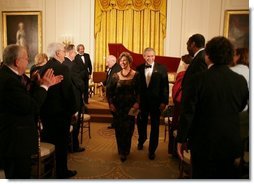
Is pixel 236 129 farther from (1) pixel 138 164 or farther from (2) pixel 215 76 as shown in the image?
(1) pixel 138 164

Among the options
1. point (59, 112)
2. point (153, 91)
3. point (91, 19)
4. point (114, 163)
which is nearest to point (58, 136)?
point (59, 112)

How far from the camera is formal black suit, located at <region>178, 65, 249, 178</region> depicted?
82.0 inches

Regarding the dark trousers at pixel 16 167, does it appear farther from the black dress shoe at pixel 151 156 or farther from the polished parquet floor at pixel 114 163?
the black dress shoe at pixel 151 156

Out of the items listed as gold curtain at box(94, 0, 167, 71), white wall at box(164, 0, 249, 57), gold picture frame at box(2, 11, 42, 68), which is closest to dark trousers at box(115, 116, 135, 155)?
white wall at box(164, 0, 249, 57)

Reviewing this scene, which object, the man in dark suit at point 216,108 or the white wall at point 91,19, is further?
the white wall at point 91,19

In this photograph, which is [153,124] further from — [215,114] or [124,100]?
[215,114]

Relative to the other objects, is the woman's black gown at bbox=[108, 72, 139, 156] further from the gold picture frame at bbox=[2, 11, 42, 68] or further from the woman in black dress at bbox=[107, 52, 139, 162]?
the gold picture frame at bbox=[2, 11, 42, 68]

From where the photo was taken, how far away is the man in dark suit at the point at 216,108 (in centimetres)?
208

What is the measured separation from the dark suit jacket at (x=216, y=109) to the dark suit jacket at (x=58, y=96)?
1349mm

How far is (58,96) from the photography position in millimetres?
3027

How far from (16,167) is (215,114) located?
1.52m

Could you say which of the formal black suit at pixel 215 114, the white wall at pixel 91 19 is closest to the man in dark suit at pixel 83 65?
the white wall at pixel 91 19

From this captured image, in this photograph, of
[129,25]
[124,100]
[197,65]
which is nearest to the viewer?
[197,65]

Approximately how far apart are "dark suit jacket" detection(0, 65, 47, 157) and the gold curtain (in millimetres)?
6392
